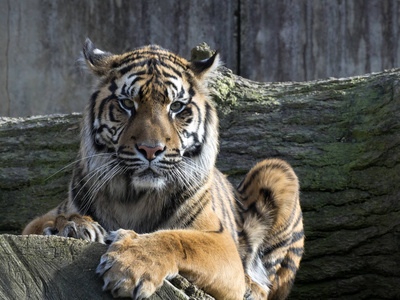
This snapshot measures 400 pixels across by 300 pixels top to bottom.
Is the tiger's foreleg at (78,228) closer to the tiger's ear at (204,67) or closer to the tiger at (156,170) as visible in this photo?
the tiger at (156,170)

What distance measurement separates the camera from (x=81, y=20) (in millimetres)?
8102

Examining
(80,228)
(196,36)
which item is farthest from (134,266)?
(196,36)

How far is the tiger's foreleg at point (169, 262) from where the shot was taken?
7.04 feet

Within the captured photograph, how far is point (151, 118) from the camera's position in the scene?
304 centimetres

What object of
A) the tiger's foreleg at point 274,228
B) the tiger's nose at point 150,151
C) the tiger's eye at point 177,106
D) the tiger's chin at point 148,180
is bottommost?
the tiger's foreleg at point 274,228

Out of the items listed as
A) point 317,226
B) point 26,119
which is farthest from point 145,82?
point 26,119

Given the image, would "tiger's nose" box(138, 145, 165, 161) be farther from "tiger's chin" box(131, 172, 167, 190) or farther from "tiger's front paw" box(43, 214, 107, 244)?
"tiger's front paw" box(43, 214, 107, 244)

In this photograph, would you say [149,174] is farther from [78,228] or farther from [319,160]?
[319,160]

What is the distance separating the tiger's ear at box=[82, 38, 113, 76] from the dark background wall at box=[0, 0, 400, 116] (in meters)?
4.46

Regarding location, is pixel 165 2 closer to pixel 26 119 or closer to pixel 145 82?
pixel 26 119

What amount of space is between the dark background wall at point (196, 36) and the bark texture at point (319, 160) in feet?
9.68

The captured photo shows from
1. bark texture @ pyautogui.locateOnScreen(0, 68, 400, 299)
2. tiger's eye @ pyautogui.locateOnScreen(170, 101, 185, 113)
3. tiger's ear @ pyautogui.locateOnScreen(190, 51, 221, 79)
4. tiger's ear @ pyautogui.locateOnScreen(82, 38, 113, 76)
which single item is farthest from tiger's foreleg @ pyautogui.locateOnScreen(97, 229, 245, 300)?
bark texture @ pyautogui.locateOnScreen(0, 68, 400, 299)

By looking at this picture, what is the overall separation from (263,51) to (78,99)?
227 cm

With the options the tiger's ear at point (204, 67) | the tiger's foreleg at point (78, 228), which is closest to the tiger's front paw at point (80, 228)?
the tiger's foreleg at point (78, 228)
